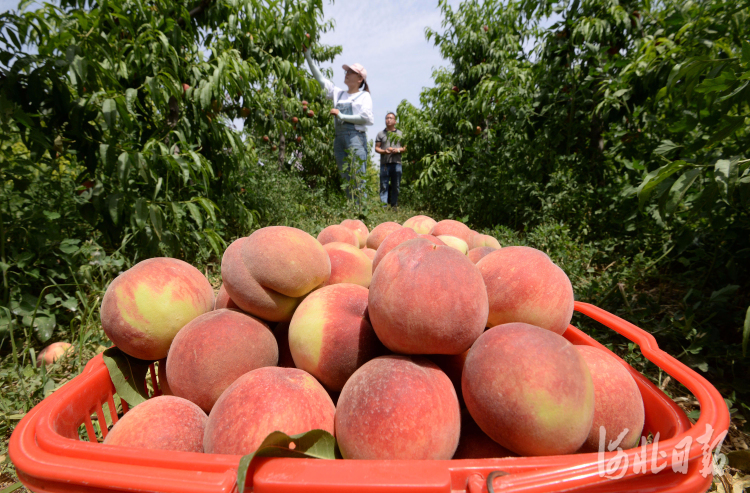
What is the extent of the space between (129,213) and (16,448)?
2.16m

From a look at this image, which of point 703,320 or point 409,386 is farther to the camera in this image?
point 703,320

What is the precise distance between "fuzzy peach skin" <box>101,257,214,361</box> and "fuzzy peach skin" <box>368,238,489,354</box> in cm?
71

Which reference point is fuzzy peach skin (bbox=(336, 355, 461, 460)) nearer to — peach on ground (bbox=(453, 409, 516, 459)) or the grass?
peach on ground (bbox=(453, 409, 516, 459))

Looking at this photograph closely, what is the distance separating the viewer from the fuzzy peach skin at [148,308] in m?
1.24

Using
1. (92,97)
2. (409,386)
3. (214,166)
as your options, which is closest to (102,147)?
(92,97)

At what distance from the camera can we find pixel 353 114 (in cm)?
565

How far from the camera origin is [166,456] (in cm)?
71

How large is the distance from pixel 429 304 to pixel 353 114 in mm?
5147

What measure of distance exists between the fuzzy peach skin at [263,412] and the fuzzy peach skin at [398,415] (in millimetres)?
78

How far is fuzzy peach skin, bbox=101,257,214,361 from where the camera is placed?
124cm

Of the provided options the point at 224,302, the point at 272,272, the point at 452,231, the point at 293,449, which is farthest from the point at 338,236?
the point at 293,449

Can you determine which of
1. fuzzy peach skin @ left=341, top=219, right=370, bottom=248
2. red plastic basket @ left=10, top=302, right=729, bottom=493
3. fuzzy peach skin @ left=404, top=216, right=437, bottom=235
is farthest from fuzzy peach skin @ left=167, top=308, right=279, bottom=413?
fuzzy peach skin @ left=404, top=216, right=437, bottom=235

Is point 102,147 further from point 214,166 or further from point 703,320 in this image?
point 703,320

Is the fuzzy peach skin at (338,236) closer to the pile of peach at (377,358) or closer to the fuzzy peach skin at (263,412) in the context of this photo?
the pile of peach at (377,358)
